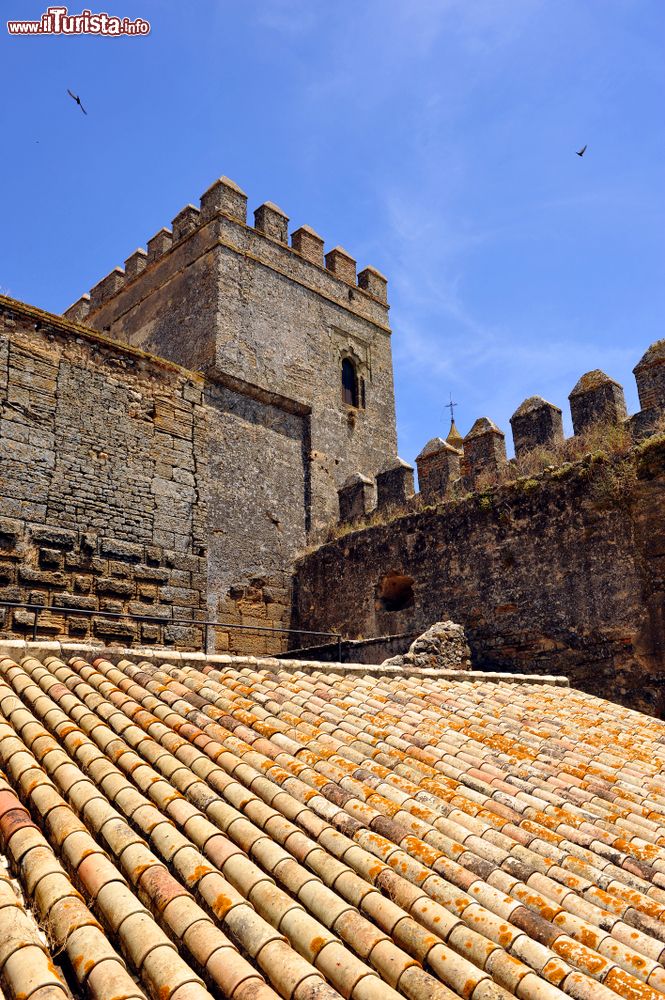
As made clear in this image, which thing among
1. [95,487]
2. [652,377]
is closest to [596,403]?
[652,377]

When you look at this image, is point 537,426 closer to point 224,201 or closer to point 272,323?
point 272,323

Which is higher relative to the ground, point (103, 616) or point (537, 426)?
point (537, 426)

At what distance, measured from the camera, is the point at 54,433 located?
26.2ft

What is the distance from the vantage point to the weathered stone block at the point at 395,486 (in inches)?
518

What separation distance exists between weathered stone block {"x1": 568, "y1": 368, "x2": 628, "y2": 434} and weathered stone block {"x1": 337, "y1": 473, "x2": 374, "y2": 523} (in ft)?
14.3

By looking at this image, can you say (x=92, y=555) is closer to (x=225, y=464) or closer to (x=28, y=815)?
(x=28, y=815)

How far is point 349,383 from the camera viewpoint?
1719 cm

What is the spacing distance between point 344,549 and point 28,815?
34.2 ft

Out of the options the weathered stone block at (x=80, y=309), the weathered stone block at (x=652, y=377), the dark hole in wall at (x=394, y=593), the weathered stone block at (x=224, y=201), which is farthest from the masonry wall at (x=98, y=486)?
the weathered stone block at (x=80, y=309)

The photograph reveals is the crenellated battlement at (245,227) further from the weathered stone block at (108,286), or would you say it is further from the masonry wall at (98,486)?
the masonry wall at (98,486)

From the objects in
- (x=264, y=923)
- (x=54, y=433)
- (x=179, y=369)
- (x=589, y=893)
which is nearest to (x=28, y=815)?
(x=264, y=923)

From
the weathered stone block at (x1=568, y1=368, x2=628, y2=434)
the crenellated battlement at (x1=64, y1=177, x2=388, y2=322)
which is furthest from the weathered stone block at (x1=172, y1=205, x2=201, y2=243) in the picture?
the weathered stone block at (x1=568, y1=368, x2=628, y2=434)

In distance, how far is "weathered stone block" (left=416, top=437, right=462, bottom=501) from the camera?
40.4 feet

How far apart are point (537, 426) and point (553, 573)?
232 centimetres
